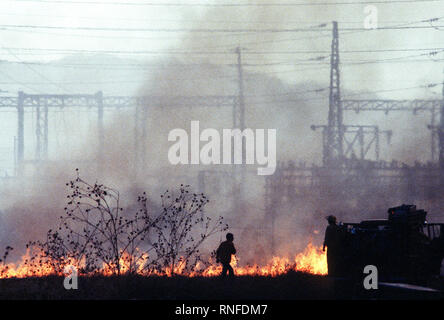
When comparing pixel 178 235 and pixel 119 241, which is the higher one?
pixel 119 241

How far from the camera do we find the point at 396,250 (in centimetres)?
1652

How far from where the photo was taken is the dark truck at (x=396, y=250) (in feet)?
53.9

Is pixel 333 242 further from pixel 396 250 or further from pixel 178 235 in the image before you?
pixel 178 235

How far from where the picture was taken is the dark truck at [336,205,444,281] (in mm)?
16422

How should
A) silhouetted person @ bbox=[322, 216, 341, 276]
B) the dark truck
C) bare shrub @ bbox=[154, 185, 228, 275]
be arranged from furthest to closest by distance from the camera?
bare shrub @ bbox=[154, 185, 228, 275]
silhouetted person @ bbox=[322, 216, 341, 276]
the dark truck

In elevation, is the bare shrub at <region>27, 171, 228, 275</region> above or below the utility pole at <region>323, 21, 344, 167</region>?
below

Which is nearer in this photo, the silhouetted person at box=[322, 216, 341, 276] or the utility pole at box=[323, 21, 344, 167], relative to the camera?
the silhouetted person at box=[322, 216, 341, 276]

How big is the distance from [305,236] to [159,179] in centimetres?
1878

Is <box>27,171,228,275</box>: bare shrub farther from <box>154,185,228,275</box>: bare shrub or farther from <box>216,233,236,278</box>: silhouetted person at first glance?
<box>216,233,236,278</box>: silhouetted person

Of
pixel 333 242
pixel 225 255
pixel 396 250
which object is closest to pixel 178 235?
pixel 225 255

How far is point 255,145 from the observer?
7531cm

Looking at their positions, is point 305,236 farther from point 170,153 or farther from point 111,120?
point 111,120

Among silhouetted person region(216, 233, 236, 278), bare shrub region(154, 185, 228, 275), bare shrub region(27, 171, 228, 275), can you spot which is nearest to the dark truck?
silhouetted person region(216, 233, 236, 278)
